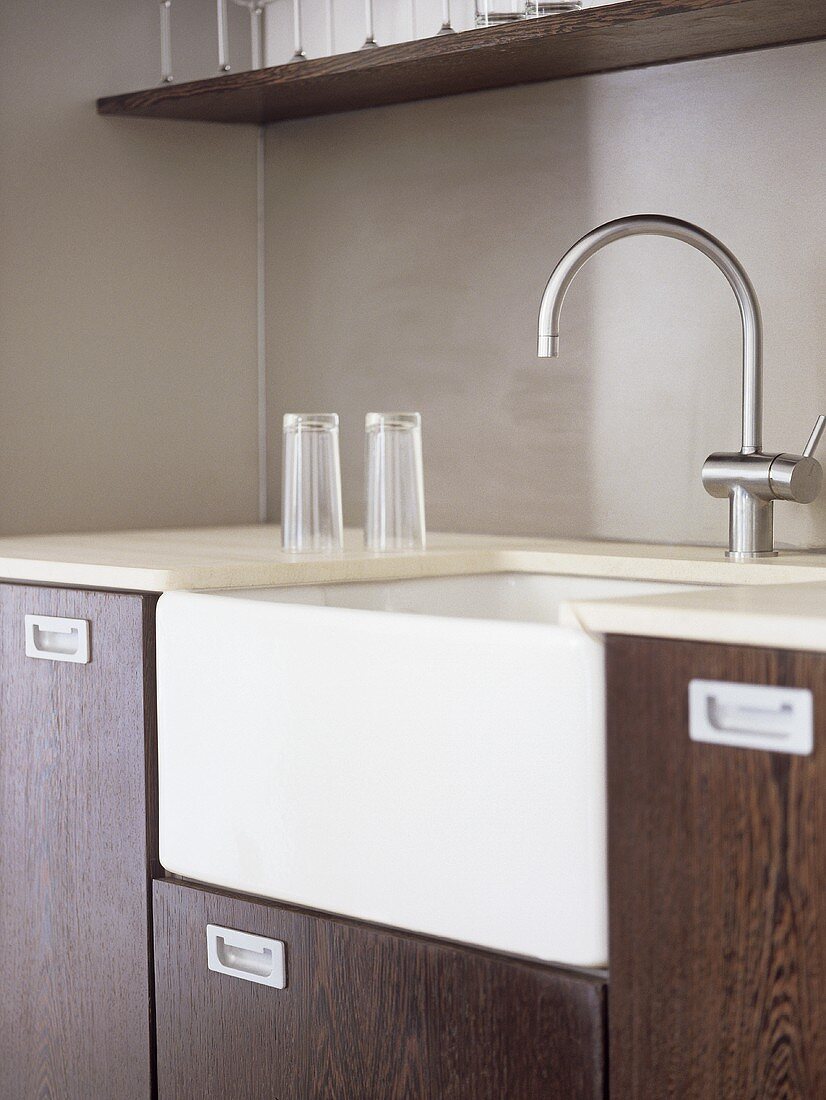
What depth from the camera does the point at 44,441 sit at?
6.72 feet

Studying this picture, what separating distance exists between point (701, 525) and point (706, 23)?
0.57 meters

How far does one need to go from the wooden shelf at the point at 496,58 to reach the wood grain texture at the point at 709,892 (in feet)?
2.56

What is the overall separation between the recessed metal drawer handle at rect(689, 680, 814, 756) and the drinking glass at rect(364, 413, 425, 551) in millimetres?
722

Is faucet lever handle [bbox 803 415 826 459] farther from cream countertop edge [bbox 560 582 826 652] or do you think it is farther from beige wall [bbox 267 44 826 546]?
cream countertop edge [bbox 560 582 826 652]

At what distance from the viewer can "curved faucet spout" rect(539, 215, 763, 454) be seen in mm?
1515

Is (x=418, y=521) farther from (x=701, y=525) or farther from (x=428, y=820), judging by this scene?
(x=428, y=820)

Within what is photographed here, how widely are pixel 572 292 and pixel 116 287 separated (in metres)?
0.67

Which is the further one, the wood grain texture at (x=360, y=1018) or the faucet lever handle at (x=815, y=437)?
the faucet lever handle at (x=815, y=437)

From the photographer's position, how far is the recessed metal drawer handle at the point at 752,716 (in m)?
0.98

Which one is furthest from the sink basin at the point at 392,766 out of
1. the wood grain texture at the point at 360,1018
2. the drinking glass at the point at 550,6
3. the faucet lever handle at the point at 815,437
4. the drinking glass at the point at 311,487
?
the drinking glass at the point at 550,6

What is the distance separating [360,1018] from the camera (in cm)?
124

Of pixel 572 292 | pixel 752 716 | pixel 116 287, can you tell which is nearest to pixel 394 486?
pixel 572 292

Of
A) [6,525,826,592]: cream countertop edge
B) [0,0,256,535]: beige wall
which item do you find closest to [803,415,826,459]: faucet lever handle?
[6,525,826,592]: cream countertop edge

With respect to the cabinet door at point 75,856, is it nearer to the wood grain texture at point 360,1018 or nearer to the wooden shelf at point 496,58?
the wood grain texture at point 360,1018
